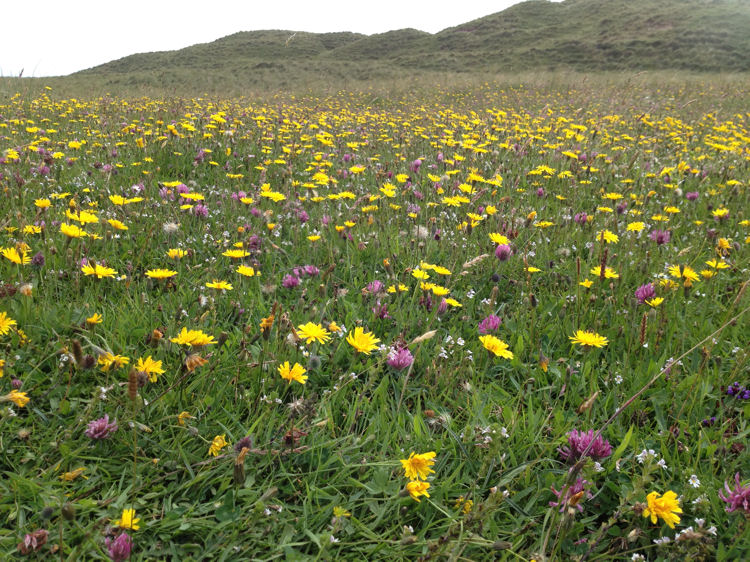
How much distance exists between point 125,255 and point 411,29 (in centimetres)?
5748

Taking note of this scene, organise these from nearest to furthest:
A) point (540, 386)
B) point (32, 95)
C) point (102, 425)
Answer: point (102, 425), point (540, 386), point (32, 95)

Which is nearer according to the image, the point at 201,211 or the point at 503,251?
the point at 503,251

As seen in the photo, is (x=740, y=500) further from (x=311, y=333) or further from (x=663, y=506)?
(x=311, y=333)

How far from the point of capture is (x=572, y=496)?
125 cm

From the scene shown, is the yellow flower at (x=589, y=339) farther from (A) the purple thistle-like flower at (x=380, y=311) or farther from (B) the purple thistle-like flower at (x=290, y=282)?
(B) the purple thistle-like flower at (x=290, y=282)

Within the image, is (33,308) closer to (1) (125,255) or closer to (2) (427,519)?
(1) (125,255)

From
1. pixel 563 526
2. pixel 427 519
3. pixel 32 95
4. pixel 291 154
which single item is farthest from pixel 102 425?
pixel 32 95

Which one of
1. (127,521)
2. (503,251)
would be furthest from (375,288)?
(127,521)

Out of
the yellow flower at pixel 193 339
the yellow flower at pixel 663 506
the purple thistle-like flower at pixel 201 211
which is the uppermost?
the purple thistle-like flower at pixel 201 211

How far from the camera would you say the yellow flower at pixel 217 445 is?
1457 millimetres

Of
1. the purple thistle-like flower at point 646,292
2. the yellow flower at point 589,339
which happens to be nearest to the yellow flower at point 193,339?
the yellow flower at point 589,339

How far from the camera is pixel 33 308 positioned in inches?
79.5

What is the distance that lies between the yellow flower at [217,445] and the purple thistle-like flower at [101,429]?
328 millimetres

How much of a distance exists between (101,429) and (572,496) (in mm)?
1493
